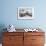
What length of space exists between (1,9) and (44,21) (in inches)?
57.6

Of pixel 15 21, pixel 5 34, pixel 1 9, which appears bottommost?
pixel 5 34

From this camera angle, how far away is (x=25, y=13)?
3990mm

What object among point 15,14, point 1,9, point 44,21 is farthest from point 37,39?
point 1,9

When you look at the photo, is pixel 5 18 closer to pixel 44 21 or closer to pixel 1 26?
pixel 1 26

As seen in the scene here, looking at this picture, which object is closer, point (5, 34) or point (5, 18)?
point (5, 34)

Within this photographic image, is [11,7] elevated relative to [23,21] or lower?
elevated

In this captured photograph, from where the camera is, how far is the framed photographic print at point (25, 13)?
3.98 metres

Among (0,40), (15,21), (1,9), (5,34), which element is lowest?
(0,40)

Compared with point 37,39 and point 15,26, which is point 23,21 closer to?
point 15,26

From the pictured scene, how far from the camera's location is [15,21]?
13.2 feet

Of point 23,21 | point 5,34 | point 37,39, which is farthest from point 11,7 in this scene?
point 37,39

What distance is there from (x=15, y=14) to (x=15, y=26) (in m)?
0.39

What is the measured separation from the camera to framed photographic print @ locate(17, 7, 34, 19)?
13.0ft

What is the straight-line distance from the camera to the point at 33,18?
4012 mm
